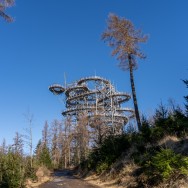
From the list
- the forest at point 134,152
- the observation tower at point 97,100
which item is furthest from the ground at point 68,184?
the observation tower at point 97,100

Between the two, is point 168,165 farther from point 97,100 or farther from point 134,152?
point 97,100

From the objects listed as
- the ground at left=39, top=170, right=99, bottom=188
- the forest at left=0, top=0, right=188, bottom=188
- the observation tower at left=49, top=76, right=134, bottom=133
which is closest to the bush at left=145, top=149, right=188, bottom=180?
the forest at left=0, top=0, right=188, bottom=188

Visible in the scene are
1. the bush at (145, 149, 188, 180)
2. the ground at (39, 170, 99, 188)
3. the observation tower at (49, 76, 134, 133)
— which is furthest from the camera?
the observation tower at (49, 76, 134, 133)

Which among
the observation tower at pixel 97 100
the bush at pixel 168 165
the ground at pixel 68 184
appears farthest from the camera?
the observation tower at pixel 97 100

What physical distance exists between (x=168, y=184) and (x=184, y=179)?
77 centimetres

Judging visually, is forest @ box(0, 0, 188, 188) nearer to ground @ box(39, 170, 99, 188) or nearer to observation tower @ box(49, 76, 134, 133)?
ground @ box(39, 170, 99, 188)

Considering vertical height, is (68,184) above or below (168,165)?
above

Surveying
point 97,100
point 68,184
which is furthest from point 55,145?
point 68,184

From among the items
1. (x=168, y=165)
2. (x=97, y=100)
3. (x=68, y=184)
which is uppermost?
(x=97, y=100)

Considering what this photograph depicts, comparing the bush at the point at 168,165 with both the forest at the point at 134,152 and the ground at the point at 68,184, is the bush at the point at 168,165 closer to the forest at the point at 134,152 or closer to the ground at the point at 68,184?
the forest at the point at 134,152

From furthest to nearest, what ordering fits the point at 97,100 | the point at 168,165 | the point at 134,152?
the point at 97,100
the point at 134,152
the point at 168,165

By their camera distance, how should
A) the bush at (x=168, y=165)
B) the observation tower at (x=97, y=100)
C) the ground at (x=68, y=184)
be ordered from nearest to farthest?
the bush at (x=168, y=165)
the ground at (x=68, y=184)
the observation tower at (x=97, y=100)

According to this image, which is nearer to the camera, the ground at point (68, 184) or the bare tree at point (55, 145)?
the ground at point (68, 184)

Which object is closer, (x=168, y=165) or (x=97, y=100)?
(x=168, y=165)
